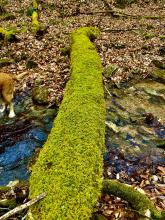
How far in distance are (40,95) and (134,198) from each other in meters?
5.39

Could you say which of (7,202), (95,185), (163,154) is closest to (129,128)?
(163,154)

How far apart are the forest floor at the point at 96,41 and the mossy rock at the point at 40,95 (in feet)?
0.63

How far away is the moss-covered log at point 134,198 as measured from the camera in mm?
4680

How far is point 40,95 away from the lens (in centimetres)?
966

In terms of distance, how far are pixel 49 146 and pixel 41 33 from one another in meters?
10.7

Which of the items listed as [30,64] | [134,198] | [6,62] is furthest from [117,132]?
[6,62]

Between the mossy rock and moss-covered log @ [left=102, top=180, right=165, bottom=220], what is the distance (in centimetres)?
473


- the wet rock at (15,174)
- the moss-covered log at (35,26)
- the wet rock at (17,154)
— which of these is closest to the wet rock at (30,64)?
the moss-covered log at (35,26)

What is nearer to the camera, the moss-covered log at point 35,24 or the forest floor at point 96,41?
the forest floor at point 96,41

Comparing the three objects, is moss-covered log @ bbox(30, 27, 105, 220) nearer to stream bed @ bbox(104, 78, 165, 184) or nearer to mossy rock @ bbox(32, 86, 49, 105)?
stream bed @ bbox(104, 78, 165, 184)

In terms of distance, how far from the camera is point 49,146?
5543mm

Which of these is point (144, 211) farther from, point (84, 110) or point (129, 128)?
point (129, 128)

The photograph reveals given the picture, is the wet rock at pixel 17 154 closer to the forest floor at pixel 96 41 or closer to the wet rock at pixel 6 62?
the forest floor at pixel 96 41

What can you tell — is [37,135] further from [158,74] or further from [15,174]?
[158,74]
